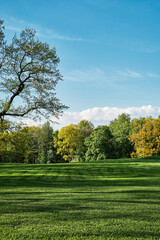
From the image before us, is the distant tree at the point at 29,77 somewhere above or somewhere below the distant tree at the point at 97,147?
above

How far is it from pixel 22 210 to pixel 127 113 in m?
93.5

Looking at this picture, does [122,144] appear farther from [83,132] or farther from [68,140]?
[83,132]

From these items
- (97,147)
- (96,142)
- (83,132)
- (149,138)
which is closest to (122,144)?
(97,147)

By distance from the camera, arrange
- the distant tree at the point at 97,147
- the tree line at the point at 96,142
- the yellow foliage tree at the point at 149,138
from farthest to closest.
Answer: the distant tree at the point at 97,147
the tree line at the point at 96,142
the yellow foliage tree at the point at 149,138

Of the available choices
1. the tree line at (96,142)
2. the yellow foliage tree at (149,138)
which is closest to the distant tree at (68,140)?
the tree line at (96,142)

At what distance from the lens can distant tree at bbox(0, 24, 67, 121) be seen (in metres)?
14.9

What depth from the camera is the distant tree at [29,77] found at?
14.9 metres

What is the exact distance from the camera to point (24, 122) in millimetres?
15414

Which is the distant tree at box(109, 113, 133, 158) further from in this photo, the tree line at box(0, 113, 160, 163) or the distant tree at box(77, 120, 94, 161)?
the distant tree at box(77, 120, 94, 161)

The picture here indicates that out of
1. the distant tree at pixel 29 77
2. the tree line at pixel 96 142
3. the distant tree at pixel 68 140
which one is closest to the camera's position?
the distant tree at pixel 29 77

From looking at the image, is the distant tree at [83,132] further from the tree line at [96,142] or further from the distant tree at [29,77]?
the distant tree at [29,77]

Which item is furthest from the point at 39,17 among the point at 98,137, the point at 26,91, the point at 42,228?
the point at 98,137

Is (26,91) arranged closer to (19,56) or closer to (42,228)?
(19,56)

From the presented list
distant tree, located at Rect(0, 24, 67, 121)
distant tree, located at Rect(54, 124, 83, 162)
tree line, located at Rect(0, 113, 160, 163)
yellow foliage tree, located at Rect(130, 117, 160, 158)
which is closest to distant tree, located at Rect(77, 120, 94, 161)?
tree line, located at Rect(0, 113, 160, 163)
